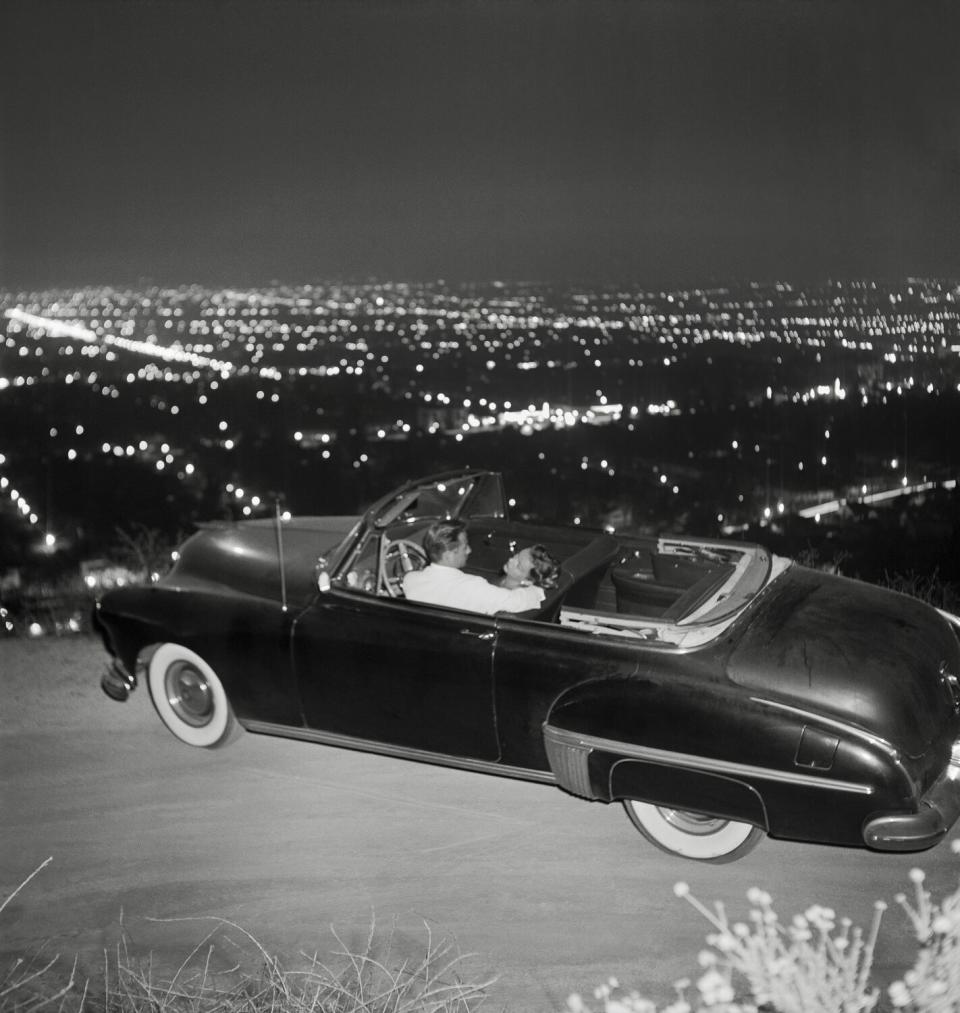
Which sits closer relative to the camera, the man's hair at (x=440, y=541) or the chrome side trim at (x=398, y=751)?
the chrome side trim at (x=398, y=751)

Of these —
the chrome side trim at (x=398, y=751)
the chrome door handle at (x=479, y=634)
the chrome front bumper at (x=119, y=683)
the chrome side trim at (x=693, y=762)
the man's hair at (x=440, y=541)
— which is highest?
the man's hair at (x=440, y=541)

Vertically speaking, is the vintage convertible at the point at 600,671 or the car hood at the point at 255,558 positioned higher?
the car hood at the point at 255,558

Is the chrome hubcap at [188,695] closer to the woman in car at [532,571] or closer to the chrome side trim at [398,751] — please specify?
the chrome side trim at [398,751]

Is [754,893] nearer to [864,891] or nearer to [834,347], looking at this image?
[864,891]

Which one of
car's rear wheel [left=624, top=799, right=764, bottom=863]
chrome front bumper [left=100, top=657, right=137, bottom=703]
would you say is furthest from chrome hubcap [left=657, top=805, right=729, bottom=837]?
chrome front bumper [left=100, top=657, right=137, bottom=703]

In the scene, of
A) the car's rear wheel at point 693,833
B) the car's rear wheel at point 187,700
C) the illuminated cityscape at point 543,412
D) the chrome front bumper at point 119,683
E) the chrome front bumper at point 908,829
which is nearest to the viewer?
the chrome front bumper at point 908,829

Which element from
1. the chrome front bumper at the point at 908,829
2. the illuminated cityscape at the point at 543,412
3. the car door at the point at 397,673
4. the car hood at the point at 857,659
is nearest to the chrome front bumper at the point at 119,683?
the car door at the point at 397,673

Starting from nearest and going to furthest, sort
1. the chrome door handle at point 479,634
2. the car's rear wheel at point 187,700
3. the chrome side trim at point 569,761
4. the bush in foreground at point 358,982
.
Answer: the bush in foreground at point 358,982
the chrome side trim at point 569,761
the chrome door handle at point 479,634
the car's rear wheel at point 187,700

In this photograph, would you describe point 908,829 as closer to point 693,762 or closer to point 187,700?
point 693,762
